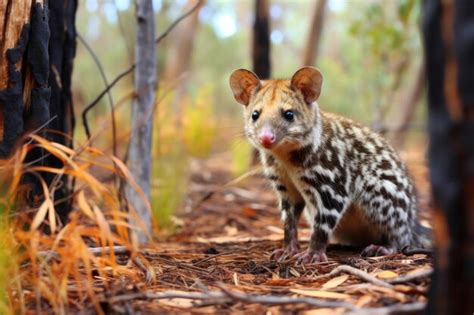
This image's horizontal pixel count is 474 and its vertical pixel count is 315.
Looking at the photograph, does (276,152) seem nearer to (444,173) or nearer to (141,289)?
(141,289)

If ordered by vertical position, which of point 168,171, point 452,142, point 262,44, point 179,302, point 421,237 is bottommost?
point 179,302

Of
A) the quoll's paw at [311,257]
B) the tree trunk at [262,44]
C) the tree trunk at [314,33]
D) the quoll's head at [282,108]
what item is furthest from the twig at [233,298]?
the tree trunk at [314,33]

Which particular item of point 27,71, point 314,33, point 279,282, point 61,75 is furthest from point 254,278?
point 314,33

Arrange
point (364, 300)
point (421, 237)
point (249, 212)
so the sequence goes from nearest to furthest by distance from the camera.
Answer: point (364, 300) → point (421, 237) → point (249, 212)

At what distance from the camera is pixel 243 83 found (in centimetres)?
484

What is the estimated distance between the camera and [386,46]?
11062mm

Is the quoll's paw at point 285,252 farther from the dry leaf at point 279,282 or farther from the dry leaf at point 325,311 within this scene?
the dry leaf at point 325,311

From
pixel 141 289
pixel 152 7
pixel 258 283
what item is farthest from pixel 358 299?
pixel 152 7

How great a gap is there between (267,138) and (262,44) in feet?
17.3

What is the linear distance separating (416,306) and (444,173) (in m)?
0.74

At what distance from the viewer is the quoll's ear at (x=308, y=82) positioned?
4523mm

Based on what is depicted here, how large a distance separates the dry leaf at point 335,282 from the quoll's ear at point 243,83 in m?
1.88

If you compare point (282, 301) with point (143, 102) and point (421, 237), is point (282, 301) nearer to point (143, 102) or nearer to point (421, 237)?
point (421, 237)

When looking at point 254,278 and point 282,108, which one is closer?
point 254,278
